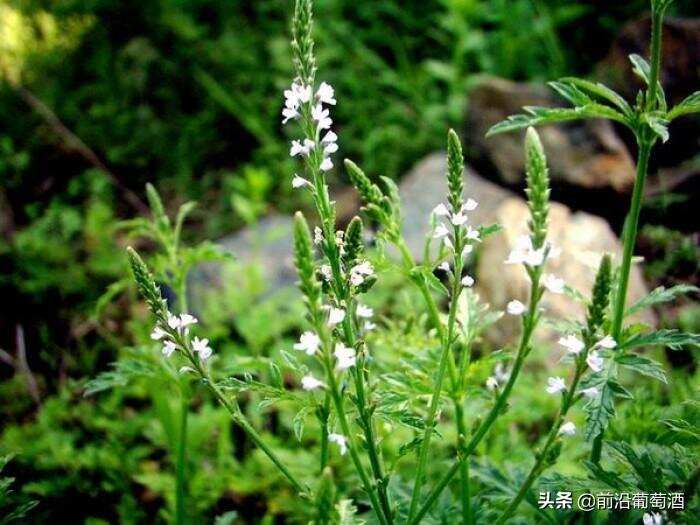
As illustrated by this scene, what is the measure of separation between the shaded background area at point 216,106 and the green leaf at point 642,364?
3089 mm

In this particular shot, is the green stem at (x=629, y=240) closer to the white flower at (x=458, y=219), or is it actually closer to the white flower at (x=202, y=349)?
the white flower at (x=458, y=219)

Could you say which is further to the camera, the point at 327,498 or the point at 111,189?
the point at 111,189

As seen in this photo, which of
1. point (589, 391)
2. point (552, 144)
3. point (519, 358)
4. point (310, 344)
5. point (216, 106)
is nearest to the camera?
point (310, 344)

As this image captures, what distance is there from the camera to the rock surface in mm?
5301

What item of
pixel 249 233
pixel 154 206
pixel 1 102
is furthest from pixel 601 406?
pixel 1 102

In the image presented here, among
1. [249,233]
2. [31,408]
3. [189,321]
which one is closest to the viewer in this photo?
[189,321]

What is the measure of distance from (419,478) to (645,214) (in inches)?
146

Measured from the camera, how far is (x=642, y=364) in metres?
2.03

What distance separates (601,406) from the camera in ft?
6.61

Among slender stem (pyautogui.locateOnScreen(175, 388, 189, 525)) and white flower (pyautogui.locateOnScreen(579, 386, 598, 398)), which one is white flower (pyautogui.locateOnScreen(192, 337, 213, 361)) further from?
white flower (pyautogui.locateOnScreen(579, 386, 598, 398))

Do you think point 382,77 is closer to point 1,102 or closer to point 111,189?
point 111,189

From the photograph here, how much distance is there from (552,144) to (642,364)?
3918 mm

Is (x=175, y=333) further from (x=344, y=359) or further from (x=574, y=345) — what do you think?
(x=574, y=345)

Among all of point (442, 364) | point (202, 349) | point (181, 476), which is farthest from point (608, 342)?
point (181, 476)
